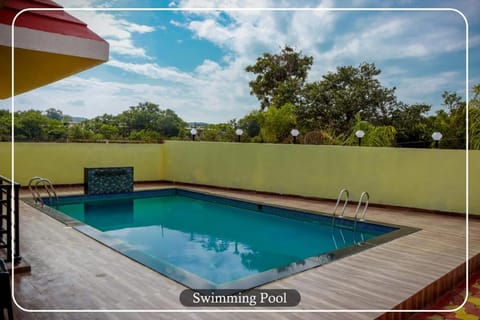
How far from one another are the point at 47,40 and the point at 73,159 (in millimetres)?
8780

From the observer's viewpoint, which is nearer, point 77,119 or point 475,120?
point 475,120

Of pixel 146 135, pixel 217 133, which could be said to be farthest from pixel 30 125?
pixel 217 133

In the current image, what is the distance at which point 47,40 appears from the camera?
7.77 ft

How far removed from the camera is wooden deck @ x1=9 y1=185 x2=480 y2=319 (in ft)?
9.82

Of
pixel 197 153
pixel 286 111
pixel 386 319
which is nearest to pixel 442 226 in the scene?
pixel 386 319

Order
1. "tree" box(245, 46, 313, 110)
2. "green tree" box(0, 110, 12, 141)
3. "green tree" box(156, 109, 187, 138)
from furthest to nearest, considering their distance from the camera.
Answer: "tree" box(245, 46, 313, 110)
"green tree" box(156, 109, 187, 138)
"green tree" box(0, 110, 12, 141)

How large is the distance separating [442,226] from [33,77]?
19.4ft

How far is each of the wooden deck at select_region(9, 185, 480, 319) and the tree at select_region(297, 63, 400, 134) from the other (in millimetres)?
10912

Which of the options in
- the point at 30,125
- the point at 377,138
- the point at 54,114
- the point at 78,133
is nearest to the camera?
the point at 377,138

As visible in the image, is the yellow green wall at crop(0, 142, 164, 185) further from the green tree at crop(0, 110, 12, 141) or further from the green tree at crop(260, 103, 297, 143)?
the green tree at crop(260, 103, 297, 143)

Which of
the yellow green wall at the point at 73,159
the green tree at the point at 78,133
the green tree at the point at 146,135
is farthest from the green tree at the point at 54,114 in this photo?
the green tree at the point at 146,135

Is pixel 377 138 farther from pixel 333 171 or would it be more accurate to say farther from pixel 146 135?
pixel 146 135

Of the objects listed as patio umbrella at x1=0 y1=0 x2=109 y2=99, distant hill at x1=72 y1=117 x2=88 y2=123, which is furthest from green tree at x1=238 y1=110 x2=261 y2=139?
patio umbrella at x1=0 y1=0 x2=109 y2=99

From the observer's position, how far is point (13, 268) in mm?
3613
